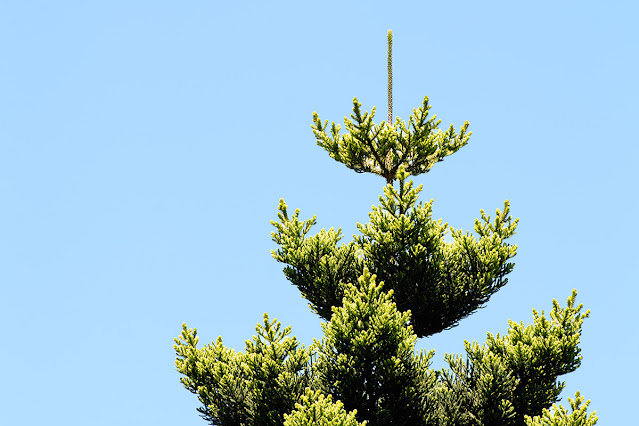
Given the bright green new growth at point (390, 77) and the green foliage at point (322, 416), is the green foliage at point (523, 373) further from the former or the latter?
the bright green new growth at point (390, 77)

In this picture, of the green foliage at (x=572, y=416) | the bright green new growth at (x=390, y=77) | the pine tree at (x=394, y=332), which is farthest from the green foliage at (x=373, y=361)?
the bright green new growth at (x=390, y=77)

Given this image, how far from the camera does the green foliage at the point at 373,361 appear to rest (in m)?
A: 14.7

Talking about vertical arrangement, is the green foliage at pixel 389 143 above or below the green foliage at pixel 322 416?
above

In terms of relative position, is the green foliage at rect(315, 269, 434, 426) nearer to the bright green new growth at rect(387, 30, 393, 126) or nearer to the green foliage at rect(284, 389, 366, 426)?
the green foliage at rect(284, 389, 366, 426)

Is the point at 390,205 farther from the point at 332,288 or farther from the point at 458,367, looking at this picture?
the point at 458,367

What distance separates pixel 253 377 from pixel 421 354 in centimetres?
307

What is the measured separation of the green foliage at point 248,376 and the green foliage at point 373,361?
579mm

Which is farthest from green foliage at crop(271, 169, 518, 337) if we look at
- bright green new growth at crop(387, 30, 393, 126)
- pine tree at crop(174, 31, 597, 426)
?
bright green new growth at crop(387, 30, 393, 126)

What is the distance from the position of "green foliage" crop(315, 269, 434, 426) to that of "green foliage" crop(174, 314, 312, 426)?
22.8 inches

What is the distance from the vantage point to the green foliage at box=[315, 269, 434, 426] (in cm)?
1473

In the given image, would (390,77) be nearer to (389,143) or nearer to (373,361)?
(389,143)

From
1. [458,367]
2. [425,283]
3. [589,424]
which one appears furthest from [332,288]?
[589,424]

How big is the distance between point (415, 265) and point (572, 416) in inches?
153

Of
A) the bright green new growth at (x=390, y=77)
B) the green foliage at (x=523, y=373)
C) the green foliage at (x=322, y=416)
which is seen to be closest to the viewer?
the green foliage at (x=322, y=416)
